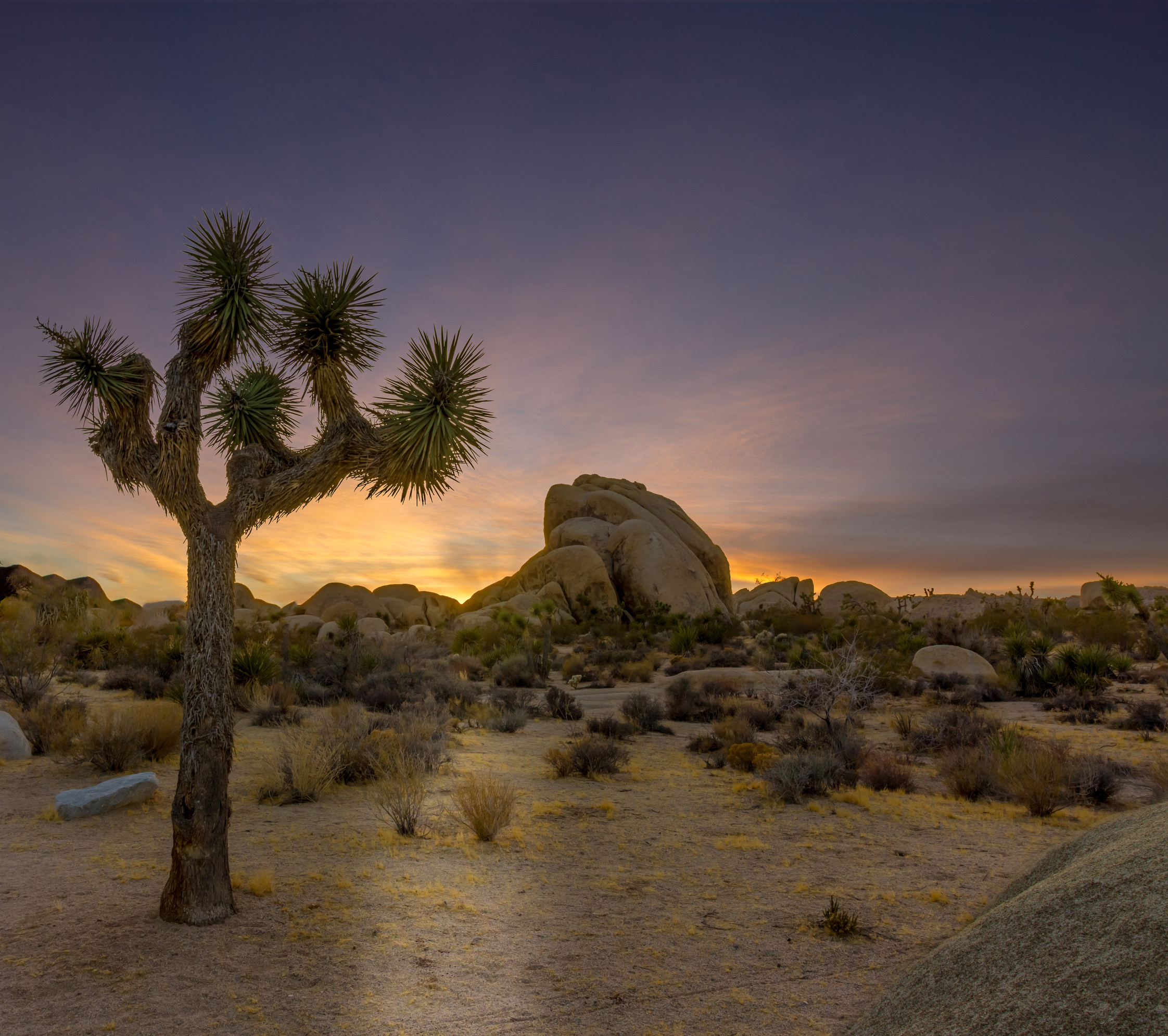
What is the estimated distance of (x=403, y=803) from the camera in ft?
24.8

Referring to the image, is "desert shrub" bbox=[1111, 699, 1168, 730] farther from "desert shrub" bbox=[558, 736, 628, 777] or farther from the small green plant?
the small green plant

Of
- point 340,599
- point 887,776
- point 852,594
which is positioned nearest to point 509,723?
point 887,776

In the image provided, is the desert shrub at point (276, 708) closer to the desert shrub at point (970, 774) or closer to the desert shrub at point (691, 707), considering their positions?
the desert shrub at point (691, 707)

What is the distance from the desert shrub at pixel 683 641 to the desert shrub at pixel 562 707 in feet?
46.1

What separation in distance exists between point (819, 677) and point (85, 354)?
39.6 ft

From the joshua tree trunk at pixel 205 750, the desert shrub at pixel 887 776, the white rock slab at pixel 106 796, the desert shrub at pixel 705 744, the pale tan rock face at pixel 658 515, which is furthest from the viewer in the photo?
the pale tan rock face at pixel 658 515

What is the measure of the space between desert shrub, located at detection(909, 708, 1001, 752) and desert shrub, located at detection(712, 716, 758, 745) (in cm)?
270

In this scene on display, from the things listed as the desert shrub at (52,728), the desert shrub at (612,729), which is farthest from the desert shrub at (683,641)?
the desert shrub at (52,728)

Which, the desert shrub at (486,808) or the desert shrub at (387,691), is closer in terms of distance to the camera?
the desert shrub at (486,808)

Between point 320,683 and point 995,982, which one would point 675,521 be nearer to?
point 320,683

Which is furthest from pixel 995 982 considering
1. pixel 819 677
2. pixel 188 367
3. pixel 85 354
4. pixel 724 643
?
pixel 724 643

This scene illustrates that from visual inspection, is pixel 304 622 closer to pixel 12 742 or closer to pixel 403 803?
pixel 12 742

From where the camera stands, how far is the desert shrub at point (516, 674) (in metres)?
21.9

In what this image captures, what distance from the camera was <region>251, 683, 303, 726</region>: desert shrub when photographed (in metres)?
13.6
